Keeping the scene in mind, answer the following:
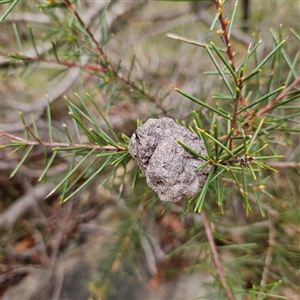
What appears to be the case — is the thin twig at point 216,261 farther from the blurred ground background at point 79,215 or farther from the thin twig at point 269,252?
the blurred ground background at point 79,215

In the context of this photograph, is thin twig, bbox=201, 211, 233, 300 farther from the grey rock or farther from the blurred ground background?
the blurred ground background

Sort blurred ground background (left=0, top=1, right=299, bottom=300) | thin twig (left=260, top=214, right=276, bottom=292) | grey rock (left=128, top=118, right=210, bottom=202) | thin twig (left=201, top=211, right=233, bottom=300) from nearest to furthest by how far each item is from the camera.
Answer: grey rock (left=128, top=118, right=210, bottom=202) < thin twig (left=201, top=211, right=233, bottom=300) < thin twig (left=260, top=214, right=276, bottom=292) < blurred ground background (left=0, top=1, right=299, bottom=300)

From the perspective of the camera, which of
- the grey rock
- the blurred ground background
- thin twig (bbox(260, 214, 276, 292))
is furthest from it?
the blurred ground background

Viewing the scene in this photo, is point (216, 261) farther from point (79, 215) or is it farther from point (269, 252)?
point (79, 215)

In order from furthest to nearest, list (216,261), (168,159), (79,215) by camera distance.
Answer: (79,215) < (216,261) < (168,159)

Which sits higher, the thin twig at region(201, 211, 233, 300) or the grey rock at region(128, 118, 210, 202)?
the grey rock at region(128, 118, 210, 202)

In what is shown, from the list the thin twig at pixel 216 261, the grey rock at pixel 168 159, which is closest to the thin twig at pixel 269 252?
the thin twig at pixel 216 261

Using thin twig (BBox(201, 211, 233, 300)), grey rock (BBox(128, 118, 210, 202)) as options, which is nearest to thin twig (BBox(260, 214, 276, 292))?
A: thin twig (BBox(201, 211, 233, 300))

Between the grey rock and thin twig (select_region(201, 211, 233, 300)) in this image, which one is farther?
thin twig (select_region(201, 211, 233, 300))

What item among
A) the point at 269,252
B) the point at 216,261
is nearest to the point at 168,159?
the point at 216,261
